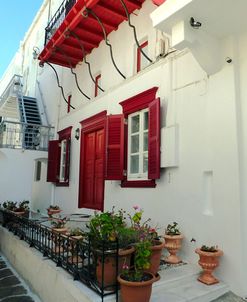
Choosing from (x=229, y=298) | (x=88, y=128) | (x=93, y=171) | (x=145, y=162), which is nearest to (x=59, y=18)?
(x=88, y=128)

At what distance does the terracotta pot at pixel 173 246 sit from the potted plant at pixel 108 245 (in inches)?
38.0

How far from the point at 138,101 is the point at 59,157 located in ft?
15.6

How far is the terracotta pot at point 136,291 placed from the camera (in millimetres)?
2906

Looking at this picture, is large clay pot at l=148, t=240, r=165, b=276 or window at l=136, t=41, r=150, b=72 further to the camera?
window at l=136, t=41, r=150, b=72

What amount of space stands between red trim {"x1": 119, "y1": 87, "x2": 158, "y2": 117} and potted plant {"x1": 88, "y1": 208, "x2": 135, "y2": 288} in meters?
2.84

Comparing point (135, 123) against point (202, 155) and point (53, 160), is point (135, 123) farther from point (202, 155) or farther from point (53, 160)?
point (53, 160)

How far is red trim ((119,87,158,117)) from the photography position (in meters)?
5.56

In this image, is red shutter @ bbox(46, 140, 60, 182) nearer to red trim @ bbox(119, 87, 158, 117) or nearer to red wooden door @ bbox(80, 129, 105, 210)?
red wooden door @ bbox(80, 129, 105, 210)

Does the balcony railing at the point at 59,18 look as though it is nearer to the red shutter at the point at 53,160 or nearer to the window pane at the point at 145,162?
the red shutter at the point at 53,160

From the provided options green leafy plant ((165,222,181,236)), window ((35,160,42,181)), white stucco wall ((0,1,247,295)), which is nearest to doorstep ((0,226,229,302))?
white stucco wall ((0,1,247,295))

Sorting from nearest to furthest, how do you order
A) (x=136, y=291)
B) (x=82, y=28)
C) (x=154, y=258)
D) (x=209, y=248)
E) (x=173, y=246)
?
1. (x=136, y=291)
2. (x=154, y=258)
3. (x=209, y=248)
4. (x=173, y=246)
5. (x=82, y=28)

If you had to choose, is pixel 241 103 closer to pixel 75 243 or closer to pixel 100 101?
pixel 75 243

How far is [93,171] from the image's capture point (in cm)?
771

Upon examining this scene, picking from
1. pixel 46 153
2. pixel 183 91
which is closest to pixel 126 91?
pixel 183 91
